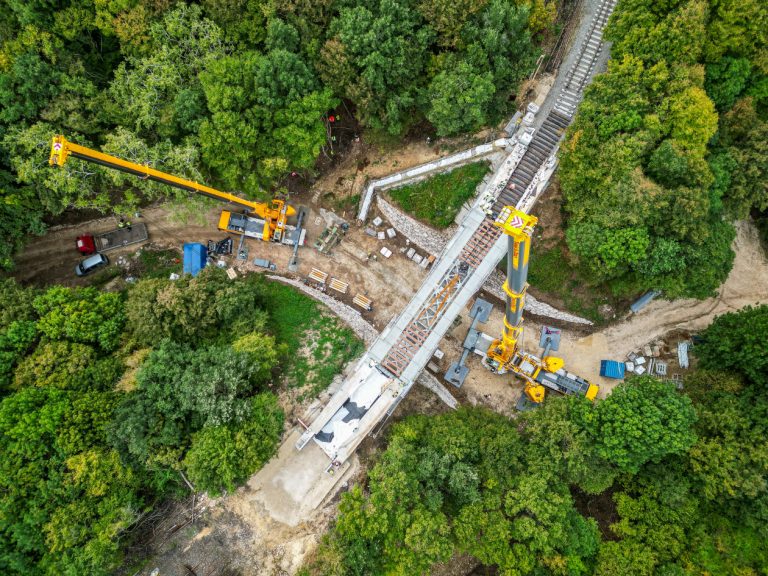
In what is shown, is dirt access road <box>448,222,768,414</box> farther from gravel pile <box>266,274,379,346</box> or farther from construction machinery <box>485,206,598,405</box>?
gravel pile <box>266,274,379,346</box>

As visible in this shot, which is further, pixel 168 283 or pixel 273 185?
pixel 273 185

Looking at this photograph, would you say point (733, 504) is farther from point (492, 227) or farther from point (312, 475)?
point (312, 475)

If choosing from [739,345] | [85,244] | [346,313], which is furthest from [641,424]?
[85,244]

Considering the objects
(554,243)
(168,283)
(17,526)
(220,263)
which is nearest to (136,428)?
(17,526)

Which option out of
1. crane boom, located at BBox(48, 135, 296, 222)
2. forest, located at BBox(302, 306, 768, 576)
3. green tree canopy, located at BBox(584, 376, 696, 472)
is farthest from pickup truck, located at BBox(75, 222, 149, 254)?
green tree canopy, located at BBox(584, 376, 696, 472)

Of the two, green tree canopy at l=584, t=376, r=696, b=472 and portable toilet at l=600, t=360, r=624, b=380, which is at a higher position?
portable toilet at l=600, t=360, r=624, b=380

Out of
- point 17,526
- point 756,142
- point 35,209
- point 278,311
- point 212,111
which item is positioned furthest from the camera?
point 278,311

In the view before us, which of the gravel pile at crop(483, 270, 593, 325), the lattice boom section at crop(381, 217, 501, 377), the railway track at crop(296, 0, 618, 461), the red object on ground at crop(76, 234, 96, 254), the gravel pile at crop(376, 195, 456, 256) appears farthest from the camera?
the red object on ground at crop(76, 234, 96, 254)
